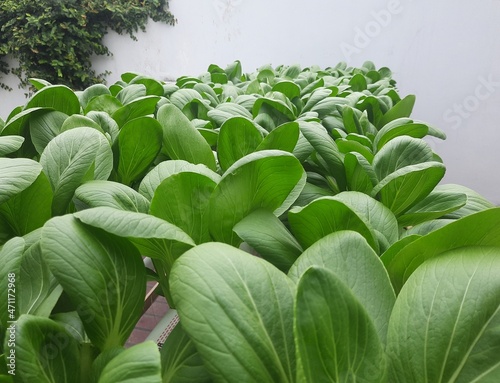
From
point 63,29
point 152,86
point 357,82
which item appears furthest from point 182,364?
point 63,29

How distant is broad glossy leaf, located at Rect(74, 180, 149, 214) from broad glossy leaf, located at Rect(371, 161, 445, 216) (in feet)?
0.79

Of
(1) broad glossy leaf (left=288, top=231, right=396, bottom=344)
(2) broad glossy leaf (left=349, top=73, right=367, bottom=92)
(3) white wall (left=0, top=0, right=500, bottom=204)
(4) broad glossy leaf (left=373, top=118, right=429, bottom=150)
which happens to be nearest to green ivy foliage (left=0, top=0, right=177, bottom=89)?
(3) white wall (left=0, top=0, right=500, bottom=204)

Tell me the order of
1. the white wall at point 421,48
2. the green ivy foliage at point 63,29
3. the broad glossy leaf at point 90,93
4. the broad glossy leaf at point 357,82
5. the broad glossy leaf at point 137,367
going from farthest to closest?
the green ivy foliage at point 63,29 < the white wall at point 421,48 < the broad glossy leaf at point 357,82 < the broad glossy leaf at point 90,93 < the broad glossy leaf at point 137,367

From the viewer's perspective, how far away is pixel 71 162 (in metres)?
0.36

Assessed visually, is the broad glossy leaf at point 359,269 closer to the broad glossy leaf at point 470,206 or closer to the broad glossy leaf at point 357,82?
the broad glossy leaf at point 470,206

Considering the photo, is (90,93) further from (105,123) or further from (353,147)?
(353,147)

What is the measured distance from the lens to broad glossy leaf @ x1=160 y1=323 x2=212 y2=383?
0.25m

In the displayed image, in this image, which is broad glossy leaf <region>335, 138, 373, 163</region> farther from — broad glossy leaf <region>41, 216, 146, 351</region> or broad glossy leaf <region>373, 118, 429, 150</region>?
broad glossy leaf <region>41, 216, 146, 351</region>

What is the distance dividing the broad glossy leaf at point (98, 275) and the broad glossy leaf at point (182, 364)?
0.05 metres

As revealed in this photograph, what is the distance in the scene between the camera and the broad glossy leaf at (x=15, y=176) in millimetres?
291

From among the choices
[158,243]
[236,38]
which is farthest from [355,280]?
[236,38]

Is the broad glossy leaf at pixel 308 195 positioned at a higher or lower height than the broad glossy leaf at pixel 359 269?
lower

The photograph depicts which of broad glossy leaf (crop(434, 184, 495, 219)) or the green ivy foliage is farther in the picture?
the green ivy foliage

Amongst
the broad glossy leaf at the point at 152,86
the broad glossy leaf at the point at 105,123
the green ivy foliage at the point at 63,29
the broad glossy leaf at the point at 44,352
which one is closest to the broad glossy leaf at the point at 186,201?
the broad glossy leaf at the point at 44,352
